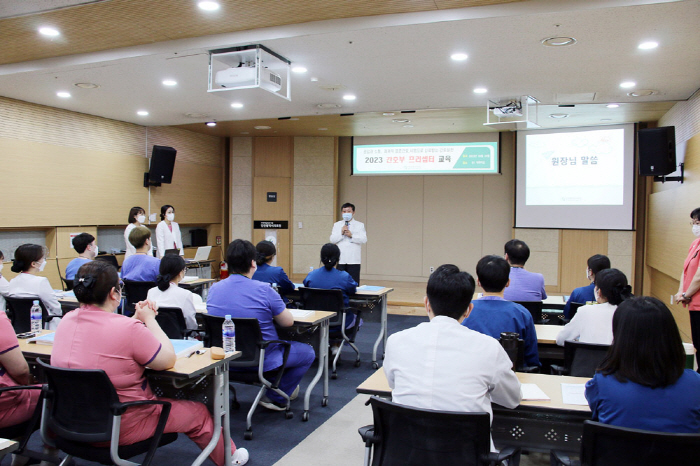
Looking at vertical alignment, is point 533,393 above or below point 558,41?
below

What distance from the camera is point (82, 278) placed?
2.30m

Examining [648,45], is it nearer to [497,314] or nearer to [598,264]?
[598,264]

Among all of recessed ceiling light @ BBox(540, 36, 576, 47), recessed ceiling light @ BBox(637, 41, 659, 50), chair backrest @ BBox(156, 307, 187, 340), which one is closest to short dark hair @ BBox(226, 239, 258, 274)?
chair backrest @ BBox(156, 307, 187, 340)

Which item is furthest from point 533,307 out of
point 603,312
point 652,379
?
point 652,379

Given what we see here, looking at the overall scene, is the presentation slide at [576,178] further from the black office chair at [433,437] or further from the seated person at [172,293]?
the black office chair at [433,437]

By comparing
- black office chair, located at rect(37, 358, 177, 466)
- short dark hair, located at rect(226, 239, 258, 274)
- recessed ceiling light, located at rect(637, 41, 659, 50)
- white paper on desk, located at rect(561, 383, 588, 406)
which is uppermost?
recessed ceiling light, located at rect(637, 41, 659, 50)

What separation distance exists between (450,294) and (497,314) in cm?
89

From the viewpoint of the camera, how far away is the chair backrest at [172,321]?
378 cm

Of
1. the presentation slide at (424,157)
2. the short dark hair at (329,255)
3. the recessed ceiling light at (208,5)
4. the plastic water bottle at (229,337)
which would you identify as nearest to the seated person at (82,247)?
the short dark hair at (329,255)

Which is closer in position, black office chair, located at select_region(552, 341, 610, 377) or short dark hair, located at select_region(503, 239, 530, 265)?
black office chair, located at select_region(552, 341, 610, 377)

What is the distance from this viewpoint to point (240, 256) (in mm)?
3484

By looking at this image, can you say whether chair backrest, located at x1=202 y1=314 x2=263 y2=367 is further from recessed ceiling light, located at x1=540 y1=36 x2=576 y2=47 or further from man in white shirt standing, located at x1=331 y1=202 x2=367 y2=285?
man in white shirt standing, located at x1=331 y1=202 x2=367 y2=285

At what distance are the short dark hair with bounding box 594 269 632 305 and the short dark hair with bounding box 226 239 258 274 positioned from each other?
2162 millimetres

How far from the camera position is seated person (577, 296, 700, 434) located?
1645 mm
